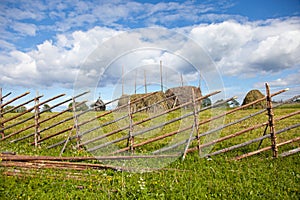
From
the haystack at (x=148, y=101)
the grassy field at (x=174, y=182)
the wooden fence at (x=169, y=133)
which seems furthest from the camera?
the haystack at (x=148, y=101)

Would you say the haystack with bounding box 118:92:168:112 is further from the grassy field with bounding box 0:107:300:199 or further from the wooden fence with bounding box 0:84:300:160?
the grassy field with bounding box 0:107:300:199

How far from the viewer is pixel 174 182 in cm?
497

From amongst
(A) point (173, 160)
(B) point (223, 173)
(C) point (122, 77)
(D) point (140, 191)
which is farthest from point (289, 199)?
(C) point (122, 77)

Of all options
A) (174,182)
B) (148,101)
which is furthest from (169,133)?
(148,101)

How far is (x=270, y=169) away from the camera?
5.78 meters

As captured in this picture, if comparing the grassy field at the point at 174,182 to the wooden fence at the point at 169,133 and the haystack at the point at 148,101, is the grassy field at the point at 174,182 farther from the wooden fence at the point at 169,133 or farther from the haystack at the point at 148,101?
the haystack at the point at 148,101

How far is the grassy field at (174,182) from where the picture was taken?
4.44 metres

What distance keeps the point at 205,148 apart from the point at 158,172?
1888mm

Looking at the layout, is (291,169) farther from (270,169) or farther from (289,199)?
(289,199)

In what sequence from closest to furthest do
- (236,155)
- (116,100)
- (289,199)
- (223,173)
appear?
(289,199)
(223,173)
(236,155)
(116,100)

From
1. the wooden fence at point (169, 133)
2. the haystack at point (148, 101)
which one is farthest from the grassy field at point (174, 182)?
the haystack at point (148, 101)

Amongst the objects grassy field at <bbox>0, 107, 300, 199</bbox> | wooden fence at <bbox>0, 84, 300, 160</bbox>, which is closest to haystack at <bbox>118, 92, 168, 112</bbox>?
wooden fence at <bbox>0, 84, 300, 160</bbox>

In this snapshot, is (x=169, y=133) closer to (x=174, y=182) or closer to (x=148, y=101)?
(x=174, y=182)

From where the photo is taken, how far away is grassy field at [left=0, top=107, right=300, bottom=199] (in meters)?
4.44
